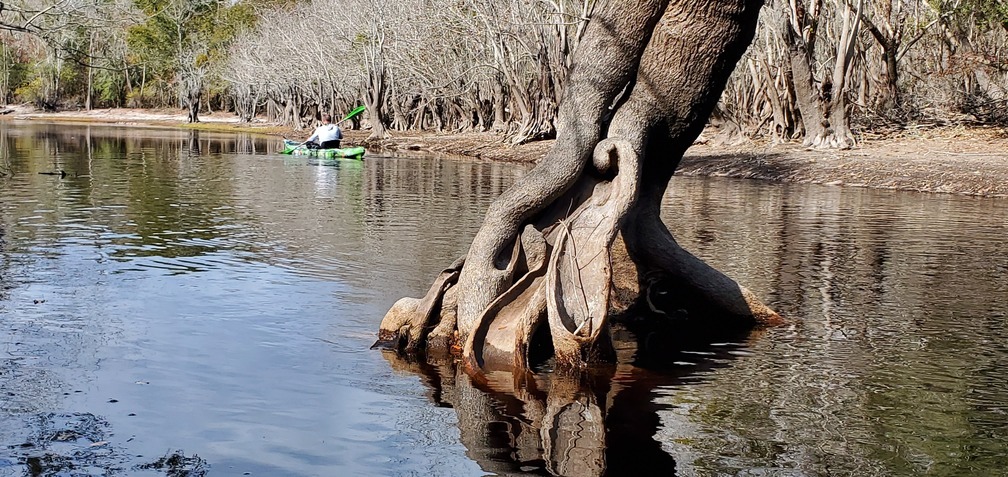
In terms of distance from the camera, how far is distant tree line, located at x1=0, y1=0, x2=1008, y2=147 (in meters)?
34.7

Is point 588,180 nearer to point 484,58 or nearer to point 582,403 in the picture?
point 582,403

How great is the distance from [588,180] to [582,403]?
2.68 metres

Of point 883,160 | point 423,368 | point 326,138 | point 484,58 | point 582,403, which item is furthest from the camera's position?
point 484,58

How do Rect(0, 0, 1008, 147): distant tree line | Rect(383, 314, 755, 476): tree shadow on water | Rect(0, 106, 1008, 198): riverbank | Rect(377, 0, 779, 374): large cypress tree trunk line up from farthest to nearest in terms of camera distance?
Rect(0, 0, 1008, 147): distant tree line < Rect(0, 106, 1008, 198): riverbank < Rect(377, 0, 779, 374): large cypress tree trunk < Rect(383, 314, 755, 476): tree shadow on water

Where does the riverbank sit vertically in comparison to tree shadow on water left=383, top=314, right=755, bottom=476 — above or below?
above

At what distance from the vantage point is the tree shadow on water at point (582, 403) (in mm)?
7199

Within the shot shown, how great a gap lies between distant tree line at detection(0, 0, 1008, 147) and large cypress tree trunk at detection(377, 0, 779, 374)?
816 cm

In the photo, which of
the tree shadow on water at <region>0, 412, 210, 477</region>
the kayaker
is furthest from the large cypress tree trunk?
the kayaker

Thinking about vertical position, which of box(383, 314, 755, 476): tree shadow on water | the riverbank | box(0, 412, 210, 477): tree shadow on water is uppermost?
the riverbank

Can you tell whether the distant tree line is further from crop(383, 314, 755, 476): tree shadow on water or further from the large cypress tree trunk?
crop(383, 314, 755, 476): tree shadow on water

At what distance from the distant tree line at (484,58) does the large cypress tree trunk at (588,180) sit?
→ 26.8 feet

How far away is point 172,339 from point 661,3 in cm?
523

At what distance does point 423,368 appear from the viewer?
962 centimetres

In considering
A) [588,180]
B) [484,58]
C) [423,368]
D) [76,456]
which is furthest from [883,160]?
[76,456]
